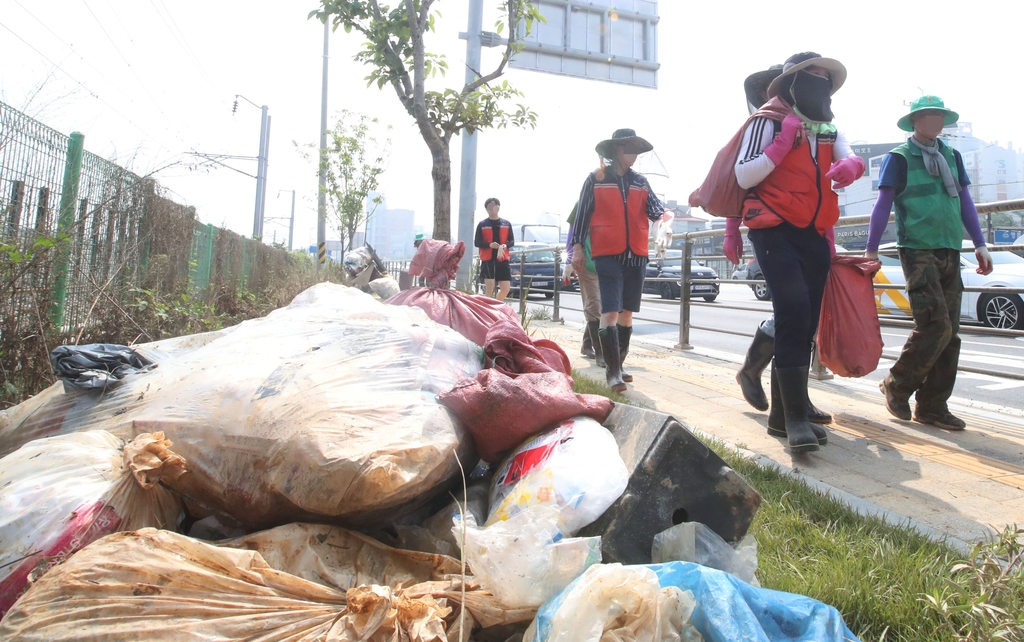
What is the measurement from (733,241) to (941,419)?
1350 mm

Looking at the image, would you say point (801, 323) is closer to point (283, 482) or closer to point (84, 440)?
point (283, 482)

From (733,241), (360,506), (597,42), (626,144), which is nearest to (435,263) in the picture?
(626,144)

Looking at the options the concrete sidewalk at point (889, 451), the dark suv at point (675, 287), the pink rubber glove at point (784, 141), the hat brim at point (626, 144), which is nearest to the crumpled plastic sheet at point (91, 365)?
the concrete sidewalk at point (889, 451)

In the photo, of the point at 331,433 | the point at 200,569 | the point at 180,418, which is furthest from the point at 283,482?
the point at 180,418

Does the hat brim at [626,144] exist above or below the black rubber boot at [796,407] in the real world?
above

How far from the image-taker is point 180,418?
1722 millimetres

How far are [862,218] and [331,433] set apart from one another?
12.0 feet

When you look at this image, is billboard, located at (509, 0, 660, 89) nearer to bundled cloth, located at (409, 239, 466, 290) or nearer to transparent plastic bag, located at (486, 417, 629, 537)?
bundled cloth, located at (409, 239, 466, 290)

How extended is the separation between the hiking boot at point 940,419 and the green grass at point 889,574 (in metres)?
1.46

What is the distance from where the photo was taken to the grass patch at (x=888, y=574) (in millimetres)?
1312

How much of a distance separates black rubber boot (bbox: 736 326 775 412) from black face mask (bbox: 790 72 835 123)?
1.14 metres

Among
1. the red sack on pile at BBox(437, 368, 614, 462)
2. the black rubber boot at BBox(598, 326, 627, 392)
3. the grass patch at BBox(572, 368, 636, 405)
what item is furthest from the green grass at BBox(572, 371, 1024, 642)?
the black rubber boot at BBox(598, 326, 627, 392)

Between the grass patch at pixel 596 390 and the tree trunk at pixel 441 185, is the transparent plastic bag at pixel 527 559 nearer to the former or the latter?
the grass patch at pixel 596 390

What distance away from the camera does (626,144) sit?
4.14 meters
